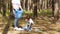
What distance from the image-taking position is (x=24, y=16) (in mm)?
3605

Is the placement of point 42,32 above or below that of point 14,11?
below

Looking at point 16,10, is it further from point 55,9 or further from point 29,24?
point 55,9

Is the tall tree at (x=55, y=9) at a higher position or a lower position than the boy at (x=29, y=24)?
higher

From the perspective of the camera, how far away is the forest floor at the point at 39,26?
3.52 meters

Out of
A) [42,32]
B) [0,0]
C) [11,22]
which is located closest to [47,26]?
[42,32]

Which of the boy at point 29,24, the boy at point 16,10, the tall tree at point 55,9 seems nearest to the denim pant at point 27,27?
the boy at point 29,24

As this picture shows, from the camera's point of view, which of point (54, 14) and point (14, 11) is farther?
point (54, 14)

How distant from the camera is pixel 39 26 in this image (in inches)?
142

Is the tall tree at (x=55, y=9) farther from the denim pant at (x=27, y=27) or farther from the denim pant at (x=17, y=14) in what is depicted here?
the denim pant at (x=17, y=14)

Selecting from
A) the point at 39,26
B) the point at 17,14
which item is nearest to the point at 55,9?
the point at 39,26

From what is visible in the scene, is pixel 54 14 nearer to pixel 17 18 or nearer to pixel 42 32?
pixel 42 32

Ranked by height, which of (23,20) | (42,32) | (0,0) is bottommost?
(42,32)

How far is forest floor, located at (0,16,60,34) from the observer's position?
138 inches

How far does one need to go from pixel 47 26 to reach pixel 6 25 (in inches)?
28.5
